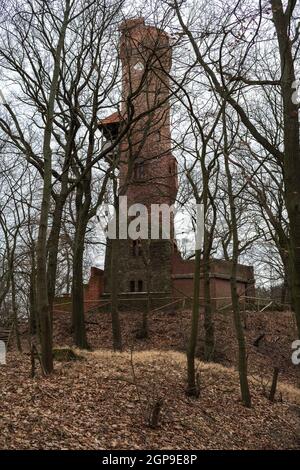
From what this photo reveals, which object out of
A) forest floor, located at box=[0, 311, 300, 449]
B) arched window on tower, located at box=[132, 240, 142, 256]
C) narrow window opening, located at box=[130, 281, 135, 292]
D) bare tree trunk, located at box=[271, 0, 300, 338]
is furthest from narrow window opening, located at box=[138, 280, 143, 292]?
bare tree trunk, located at box=[271, 0, 300, 338]

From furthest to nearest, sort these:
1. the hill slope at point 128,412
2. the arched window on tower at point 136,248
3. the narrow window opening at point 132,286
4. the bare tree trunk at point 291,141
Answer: the arched window on tower at point 136,248 → the narrow window opening at point 132,286 → the bare tree trunk at point 291,141 → the hill slope at point 128,412

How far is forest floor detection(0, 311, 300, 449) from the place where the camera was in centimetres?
721

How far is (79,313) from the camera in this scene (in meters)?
19.3

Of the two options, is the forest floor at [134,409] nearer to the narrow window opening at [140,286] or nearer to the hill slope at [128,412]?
the hill slope at [128,412]

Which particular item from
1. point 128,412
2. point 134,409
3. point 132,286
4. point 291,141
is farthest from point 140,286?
point 291,141

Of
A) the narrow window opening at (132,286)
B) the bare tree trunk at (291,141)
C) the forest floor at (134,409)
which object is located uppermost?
the bare tree trunk at (291,141)

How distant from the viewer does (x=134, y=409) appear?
348 inches

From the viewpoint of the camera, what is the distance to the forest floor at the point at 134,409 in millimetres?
7214

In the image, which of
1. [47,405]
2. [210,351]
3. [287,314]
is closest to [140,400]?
[47,405]

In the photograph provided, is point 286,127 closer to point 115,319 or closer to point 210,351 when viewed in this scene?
point 210,351

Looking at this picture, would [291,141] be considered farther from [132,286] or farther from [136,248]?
[136,248]

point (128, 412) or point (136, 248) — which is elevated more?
point (136, 248)

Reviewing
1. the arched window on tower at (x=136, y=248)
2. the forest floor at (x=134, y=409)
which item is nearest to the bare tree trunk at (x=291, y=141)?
the forest floor at (x=134, y=409)

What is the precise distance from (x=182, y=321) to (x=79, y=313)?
7887mm
